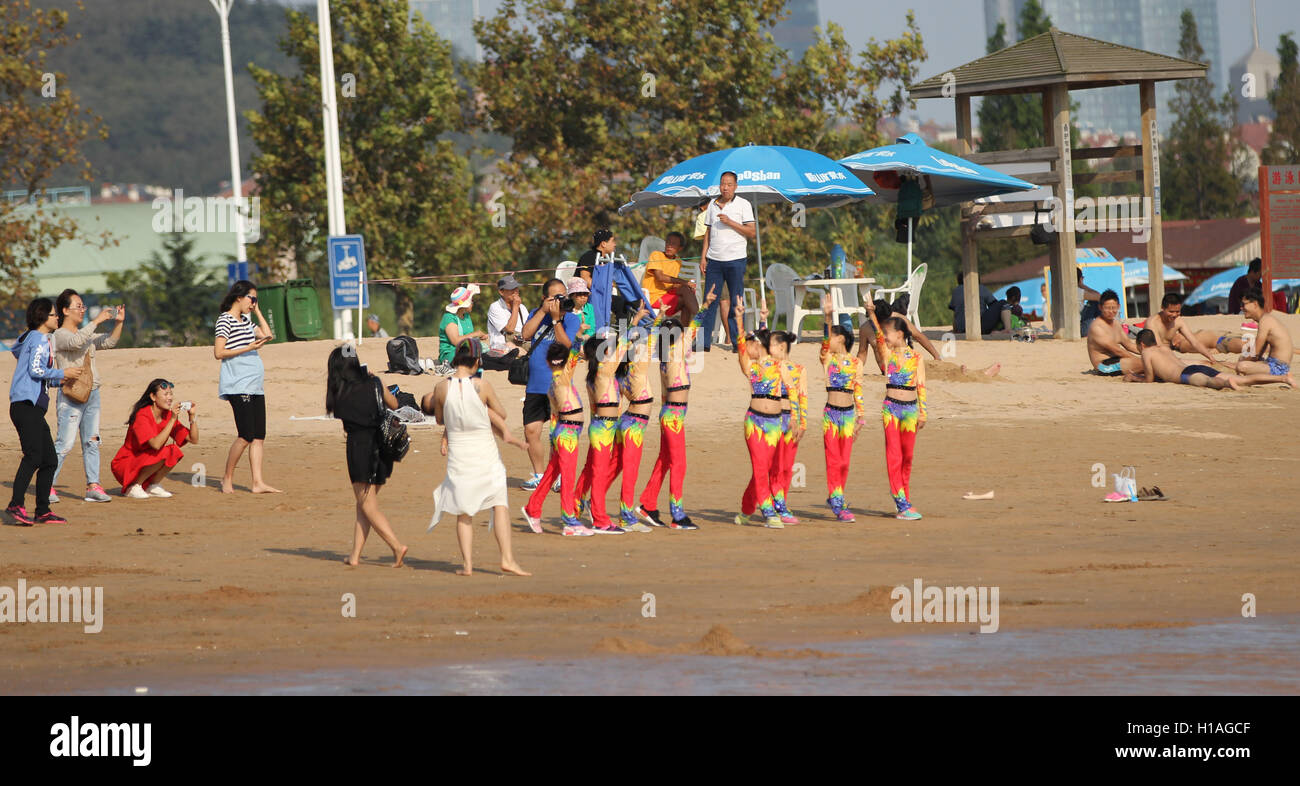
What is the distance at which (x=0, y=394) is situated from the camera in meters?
18.9

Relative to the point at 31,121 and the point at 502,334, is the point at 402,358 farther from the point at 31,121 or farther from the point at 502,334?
the point at 31,121

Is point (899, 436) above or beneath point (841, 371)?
beneath

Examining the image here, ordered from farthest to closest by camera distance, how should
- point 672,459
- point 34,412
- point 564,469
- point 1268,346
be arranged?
point 1268,346 < point 34,412 < point 672,459 < point 564,469

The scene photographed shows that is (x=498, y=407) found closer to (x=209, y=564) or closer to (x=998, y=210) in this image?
(x=209, y=564)

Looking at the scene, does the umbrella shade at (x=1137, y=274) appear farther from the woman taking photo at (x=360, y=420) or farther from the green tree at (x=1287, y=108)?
the woman taking photo at (x=360, y=420)

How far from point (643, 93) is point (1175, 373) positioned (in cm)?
1942

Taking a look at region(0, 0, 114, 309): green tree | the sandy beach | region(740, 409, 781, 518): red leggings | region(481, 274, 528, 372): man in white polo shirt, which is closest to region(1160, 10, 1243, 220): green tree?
region(0, 0, 114, 309): green tree

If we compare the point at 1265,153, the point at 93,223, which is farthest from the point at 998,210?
the point at 93,223

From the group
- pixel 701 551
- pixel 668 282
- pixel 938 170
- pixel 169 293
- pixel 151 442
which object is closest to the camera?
pixel 701 551

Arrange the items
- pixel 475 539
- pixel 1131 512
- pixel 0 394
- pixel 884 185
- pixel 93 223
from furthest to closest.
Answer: pixel 93 223, pixel 884 185, pixel 0 394, pixel 1131 512, pixel 475 539

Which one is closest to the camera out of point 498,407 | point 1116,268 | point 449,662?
point 449,662

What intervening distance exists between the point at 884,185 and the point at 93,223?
69.7 meters

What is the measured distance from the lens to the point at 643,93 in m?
36.5

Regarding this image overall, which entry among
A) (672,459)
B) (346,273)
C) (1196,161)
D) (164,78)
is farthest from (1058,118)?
(164,78)
